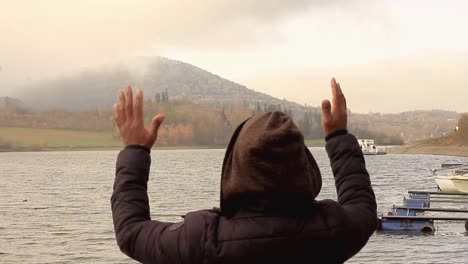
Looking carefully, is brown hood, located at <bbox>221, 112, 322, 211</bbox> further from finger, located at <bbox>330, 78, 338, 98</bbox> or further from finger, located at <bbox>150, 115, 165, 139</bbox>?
finger, located at <bbox>330, 78, 338, 98</bbox>

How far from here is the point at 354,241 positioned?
10.0 feet

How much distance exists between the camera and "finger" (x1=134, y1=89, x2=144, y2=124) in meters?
3.04

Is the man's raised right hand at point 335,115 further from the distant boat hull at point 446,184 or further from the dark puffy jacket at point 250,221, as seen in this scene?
the distant boat hull at point 446,184

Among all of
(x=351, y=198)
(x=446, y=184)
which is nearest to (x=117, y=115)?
(x=351, y=198)

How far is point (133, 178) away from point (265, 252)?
69 cm

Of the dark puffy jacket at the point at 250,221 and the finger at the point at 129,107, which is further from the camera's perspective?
the finger at the point at 129,107

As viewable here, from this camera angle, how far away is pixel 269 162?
2844mm

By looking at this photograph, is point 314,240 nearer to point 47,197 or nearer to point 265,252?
point 265,252

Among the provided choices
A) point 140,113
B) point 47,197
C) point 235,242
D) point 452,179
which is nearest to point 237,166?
point 235,242

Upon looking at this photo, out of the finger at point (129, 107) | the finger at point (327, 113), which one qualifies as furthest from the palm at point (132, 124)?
the finger at point (327, 113)

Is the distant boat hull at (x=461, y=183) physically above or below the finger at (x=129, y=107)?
below

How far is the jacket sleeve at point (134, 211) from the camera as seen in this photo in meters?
2.87

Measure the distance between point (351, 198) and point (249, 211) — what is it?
632 mm

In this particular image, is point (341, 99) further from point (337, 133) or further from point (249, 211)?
point (249, 211)
